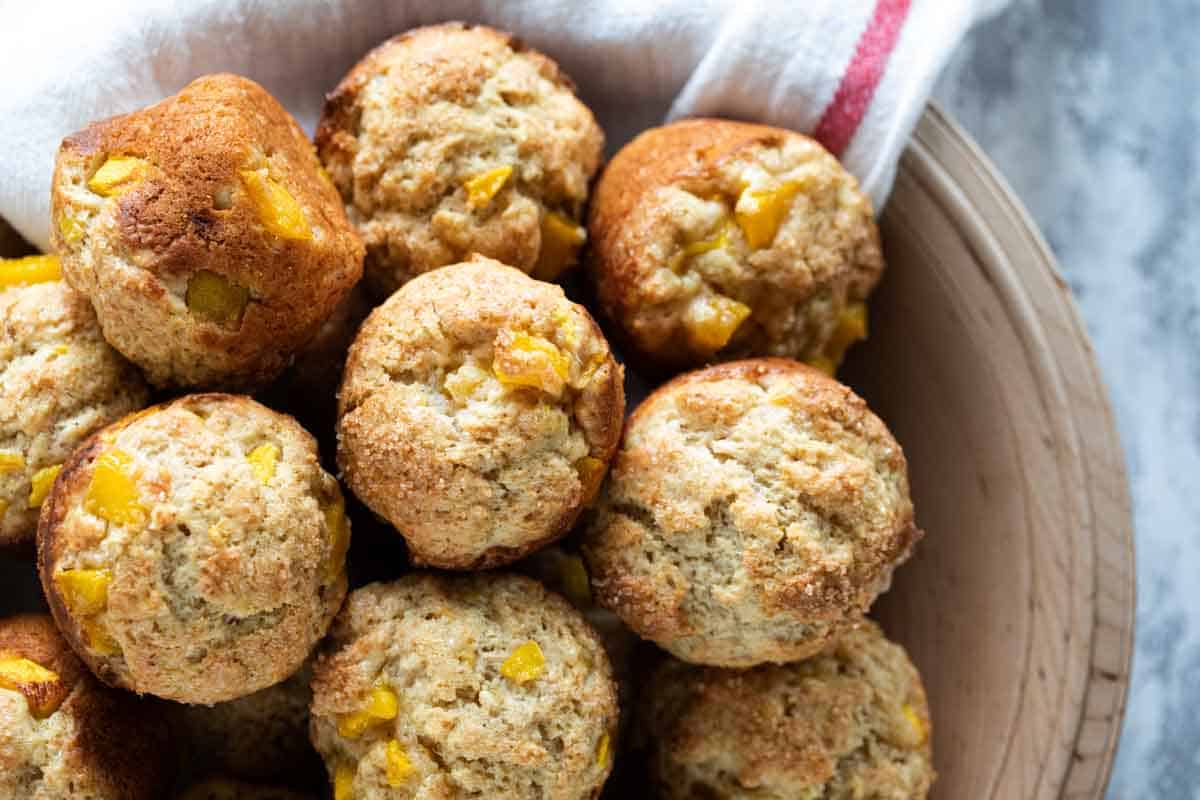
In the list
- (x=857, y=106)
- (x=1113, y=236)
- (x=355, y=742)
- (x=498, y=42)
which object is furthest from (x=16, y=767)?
(x=1113, y=236)

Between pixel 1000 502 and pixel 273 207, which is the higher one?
pixel 273 207

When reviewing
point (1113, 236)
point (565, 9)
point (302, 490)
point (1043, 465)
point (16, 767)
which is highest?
point (565, 9)

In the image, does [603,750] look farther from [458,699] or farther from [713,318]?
Answer: [713,318]

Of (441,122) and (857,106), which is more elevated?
(857,106)

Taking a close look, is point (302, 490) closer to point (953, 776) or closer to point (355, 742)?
point (355, 742)

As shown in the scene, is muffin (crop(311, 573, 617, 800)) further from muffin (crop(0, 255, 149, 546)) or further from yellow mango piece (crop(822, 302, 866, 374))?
yellow mango piece (crop(822, 302, 866, 374))

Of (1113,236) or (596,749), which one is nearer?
(596,749)

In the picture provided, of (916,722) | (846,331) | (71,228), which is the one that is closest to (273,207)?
(71,228)
